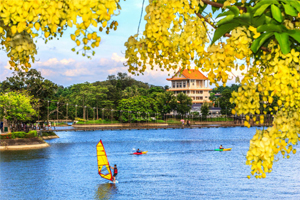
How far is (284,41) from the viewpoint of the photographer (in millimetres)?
3938

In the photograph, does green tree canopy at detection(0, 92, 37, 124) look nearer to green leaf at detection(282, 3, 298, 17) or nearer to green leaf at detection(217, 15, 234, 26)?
green leaf at detection(217, 15, 234, 26)

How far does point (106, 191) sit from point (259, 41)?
33.9 m

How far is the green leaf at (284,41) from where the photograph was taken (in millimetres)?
3912

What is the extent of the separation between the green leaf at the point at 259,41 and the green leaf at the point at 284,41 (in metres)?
0.09

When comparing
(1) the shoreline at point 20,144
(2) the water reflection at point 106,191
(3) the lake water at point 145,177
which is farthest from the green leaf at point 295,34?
(1) the shoreline at point 20,144

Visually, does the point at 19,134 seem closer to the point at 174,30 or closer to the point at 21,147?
the point at 21,147

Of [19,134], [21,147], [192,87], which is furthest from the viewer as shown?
[192,87]

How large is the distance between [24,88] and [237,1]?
71979mm

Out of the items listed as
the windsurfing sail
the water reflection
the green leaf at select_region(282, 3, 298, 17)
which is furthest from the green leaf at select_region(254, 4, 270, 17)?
the windsurfing sail

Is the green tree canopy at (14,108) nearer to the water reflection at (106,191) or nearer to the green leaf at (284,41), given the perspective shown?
the water reflection at (106,191)

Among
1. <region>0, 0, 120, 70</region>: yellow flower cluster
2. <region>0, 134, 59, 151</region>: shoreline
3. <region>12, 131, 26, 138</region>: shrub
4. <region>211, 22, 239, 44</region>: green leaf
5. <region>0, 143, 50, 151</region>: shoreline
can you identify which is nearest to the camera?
<region>0, 0, 120, 70</region>: yellow flower cluster

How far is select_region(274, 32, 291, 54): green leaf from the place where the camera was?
12.8 feet

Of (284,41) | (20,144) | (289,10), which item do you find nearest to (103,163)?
(20,144)

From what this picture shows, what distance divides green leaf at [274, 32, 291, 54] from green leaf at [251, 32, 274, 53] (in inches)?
3.4
